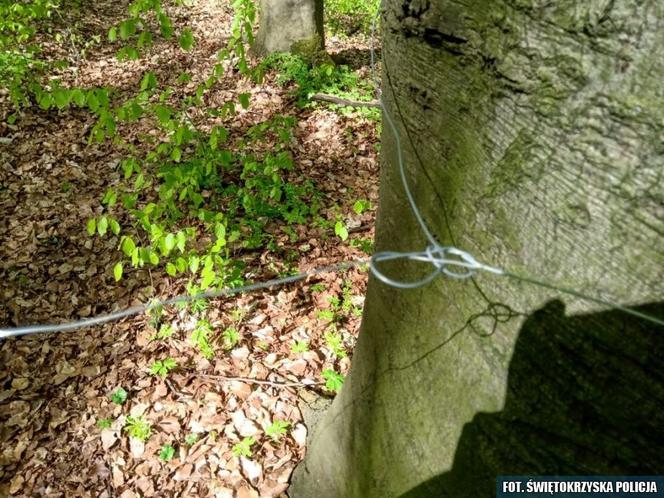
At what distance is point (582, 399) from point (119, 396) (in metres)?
3.05

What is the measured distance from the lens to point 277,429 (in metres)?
2.78

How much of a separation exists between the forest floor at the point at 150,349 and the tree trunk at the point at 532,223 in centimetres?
188

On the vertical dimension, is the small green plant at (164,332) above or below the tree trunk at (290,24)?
below

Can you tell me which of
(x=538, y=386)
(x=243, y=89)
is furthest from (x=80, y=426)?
(x=243, y=89)

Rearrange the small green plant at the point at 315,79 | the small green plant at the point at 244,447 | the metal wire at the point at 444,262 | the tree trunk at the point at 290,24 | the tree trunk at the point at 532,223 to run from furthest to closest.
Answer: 1. the tree trunk at the point at 290,24
2. the small green plant at the point at 315,79
3. the small green plant at the point at 244,447
4. the metal wire at the point at 444,262
5. the tree trunk at the point at 532,223

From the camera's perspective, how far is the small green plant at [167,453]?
2.70 m

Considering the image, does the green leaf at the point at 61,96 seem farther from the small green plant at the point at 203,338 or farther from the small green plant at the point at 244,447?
the small green plant at the point at 244,447

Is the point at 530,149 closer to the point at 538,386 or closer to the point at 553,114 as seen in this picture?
the point at 553,114

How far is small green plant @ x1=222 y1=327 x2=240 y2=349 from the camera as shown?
3236 millimetres

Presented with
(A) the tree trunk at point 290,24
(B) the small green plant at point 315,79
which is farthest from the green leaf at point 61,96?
(A) the tree trunk at point 290,24

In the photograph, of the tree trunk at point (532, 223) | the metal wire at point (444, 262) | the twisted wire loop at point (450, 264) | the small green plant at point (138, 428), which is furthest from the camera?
the small green plant at point (138, 428)

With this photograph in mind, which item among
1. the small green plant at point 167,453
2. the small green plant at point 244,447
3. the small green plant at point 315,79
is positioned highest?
→ the small green plant at point 315,79

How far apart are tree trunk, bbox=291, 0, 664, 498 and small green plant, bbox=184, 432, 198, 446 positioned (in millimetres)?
1984

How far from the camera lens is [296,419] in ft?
9.29
